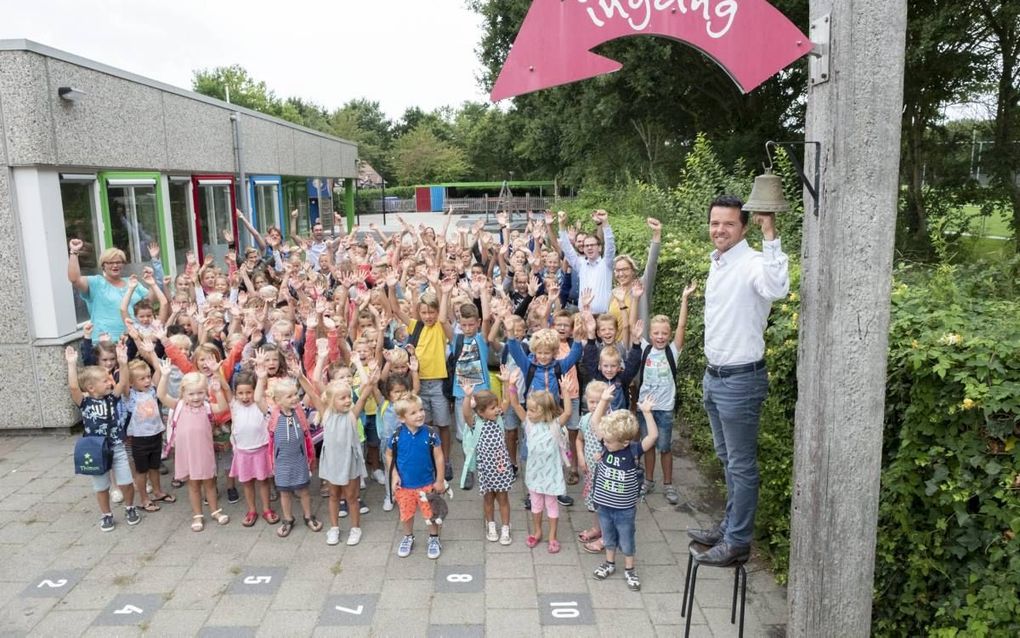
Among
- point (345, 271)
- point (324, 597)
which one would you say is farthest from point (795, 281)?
point (345, 271)

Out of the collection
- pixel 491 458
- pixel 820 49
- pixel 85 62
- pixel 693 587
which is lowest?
pixel 693 587

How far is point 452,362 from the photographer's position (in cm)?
618

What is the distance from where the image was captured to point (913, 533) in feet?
10.5

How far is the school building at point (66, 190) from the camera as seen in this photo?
270 inches

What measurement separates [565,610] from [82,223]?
681 cm

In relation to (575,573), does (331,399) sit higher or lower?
higher

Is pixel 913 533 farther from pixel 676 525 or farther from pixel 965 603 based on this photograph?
pixel 676 525

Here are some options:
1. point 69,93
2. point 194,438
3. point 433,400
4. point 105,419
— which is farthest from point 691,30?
point 69,93

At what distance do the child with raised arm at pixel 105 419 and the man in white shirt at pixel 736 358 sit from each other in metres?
4.35

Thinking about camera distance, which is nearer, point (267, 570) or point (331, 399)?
point (267, 570)

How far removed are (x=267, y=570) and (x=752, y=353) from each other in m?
3.48

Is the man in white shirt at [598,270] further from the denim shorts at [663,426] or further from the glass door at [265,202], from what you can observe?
the glass door at [265,202]

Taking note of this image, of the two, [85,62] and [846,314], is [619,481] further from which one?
[85,62]

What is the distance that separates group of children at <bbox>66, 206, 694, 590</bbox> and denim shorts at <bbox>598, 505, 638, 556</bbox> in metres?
0.01
